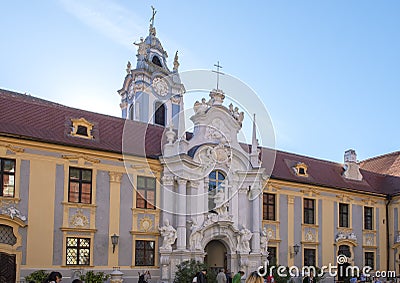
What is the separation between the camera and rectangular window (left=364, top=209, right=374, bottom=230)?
107 ft

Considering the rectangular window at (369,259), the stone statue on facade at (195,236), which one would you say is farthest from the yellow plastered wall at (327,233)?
the stone statue on facade at (195,236)

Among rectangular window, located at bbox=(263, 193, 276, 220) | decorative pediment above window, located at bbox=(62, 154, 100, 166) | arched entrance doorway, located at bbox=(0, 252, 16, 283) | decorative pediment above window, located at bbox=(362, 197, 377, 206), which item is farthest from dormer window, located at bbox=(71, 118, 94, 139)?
decorative pediment above window, located at bbox=(362, 197, 377, 206)

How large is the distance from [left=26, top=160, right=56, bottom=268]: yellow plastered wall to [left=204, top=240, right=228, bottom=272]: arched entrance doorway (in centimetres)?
854

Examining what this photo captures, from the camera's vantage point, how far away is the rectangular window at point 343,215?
104 feet

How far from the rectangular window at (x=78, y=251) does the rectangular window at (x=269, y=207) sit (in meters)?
9.50

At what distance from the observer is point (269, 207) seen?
28.4 meters

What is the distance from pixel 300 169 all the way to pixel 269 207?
3.43m

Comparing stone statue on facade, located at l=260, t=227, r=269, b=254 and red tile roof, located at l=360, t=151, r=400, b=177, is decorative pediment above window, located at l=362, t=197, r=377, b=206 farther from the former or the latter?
stone statue on facade, located at l=260, t=227, r=269, b=254

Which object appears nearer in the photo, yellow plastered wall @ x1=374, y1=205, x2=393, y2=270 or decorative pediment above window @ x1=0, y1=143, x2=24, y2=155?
decorative pediment above window @ x1=0, y1=143, x2=24, y2=155

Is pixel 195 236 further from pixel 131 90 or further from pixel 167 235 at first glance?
pixel 131 90

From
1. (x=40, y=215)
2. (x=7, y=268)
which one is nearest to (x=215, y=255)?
(x=40, y=215)

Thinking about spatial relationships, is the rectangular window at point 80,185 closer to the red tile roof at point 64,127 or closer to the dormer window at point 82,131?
the red tile roof at point 64,127

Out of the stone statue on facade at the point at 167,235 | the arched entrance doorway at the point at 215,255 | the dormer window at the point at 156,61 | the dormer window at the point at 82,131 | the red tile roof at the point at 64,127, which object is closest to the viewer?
the red tile roof at the point at 64,127

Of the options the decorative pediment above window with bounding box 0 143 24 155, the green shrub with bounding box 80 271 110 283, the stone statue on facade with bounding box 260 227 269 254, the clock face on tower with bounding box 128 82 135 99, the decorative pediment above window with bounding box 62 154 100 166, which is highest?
the clock face on tower with bounding box 128 82 135 99
